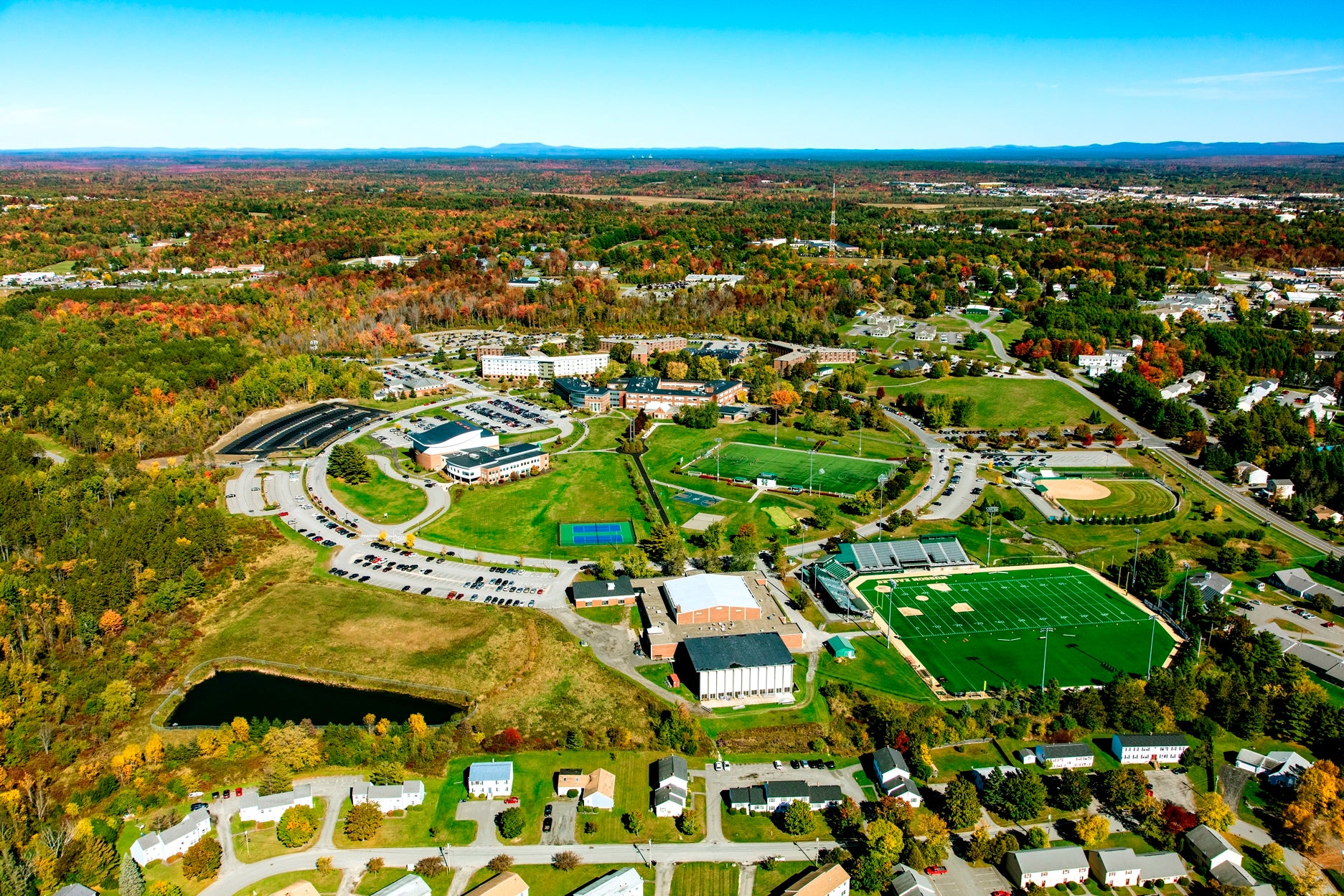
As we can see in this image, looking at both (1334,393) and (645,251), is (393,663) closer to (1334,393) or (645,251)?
(1334,393)

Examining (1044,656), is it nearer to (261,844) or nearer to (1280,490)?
(1280,490)

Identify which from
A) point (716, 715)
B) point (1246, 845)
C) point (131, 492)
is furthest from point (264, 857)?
point (131, 492)

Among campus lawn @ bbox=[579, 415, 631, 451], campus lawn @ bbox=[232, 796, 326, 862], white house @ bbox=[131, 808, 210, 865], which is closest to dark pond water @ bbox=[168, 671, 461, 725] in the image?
campus lawn @ bbox=[232, 796, 326, 862]

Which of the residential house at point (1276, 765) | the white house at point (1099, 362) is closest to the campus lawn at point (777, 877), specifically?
the residential house at point (1276, 765)

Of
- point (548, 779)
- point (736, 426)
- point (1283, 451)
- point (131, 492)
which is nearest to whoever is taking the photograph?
point (548, 779)

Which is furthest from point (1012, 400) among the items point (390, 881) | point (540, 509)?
point (390, 881)

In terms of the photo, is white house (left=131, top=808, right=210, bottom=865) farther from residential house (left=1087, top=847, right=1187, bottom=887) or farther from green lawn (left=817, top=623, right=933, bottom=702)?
residential house (left=1087, top=847, right=1187, bottom=887)

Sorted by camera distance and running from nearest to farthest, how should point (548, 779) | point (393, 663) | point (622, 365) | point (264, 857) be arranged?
point (264, 857), point (548, 779), point (393, 663), point (622, 365)
